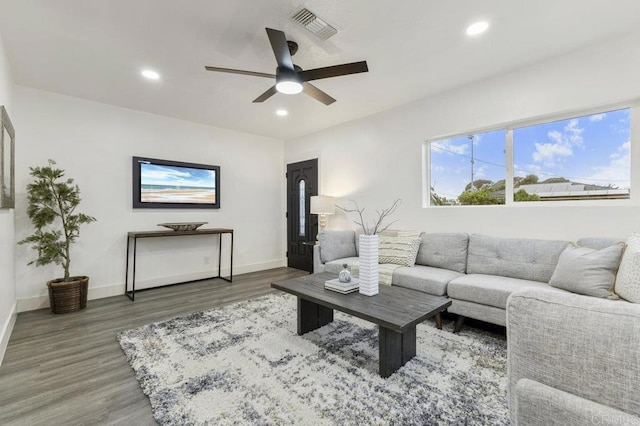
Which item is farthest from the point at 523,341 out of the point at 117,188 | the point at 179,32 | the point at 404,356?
the point at 117,188

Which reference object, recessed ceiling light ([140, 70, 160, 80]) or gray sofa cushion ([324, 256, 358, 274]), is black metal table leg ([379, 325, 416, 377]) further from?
recessed ceiling light ([140, 70, 160, 80])

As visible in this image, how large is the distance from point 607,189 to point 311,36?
2942 mm

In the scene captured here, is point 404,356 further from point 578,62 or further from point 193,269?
point 193,269

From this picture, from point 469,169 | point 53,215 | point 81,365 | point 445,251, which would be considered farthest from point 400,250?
point 53,215

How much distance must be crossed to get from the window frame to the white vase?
1.72 meters

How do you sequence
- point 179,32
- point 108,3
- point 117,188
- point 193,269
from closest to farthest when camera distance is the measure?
point 108,3 → point 179,32 → point 117,188 → point 193,269

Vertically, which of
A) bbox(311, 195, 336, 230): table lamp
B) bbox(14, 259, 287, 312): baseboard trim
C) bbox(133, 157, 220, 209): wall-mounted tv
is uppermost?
bbox(133, 157, 220, 209): wall-mounted tv

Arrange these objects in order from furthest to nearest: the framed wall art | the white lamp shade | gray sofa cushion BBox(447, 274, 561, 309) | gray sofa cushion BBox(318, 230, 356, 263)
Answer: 1. the white lamp shade
2. gray sofa cushion BBox(318, 230, 356, 263)
3. gray sofa cushion BBox(447, 274, 561, 309)
4. the framed wall art

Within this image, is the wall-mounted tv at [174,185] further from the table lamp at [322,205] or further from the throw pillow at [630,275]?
the throw pillow at [630,275]

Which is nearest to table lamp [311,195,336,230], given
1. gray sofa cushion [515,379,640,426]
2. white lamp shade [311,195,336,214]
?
white lamp shade [311,195,336,214]

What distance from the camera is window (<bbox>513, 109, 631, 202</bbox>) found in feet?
8.43

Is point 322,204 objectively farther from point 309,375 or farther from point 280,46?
point 309,375

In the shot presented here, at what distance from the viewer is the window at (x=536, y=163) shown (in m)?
2.60

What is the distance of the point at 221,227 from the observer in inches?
195
